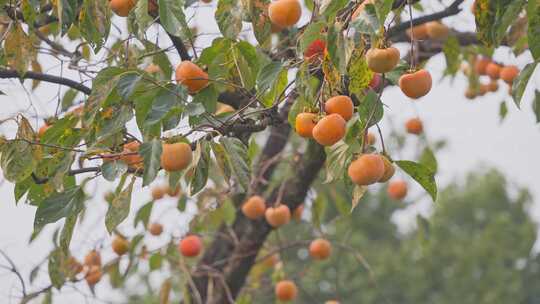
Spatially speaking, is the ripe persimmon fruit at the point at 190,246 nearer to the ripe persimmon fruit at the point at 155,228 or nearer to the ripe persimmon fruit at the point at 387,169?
the ripe persimmon fruit at the point at 155,228

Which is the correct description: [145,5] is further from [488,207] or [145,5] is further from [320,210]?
[488,207]

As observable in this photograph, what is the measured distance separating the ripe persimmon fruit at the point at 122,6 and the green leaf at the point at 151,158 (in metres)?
0.43

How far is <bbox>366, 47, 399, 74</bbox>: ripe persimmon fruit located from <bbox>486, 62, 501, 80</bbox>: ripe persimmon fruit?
167 cm

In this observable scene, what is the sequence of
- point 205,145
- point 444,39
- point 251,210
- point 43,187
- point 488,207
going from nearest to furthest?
point 205,145 → point 43,187 → point 251,210 → point 444,39 → point 488,207

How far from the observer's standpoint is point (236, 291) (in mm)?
2855

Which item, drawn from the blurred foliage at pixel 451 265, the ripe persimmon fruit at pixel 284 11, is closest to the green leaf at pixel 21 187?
the ripe persimmon fruit at pixel 284 11

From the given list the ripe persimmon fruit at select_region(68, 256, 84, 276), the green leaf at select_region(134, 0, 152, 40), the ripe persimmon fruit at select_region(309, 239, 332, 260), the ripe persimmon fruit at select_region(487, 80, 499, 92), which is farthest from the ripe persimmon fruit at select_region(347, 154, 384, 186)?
the ripe persimmon fruit at select_region(487, 80, 499, 92)

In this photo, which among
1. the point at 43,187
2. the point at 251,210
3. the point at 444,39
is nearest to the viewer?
the point at 43,187

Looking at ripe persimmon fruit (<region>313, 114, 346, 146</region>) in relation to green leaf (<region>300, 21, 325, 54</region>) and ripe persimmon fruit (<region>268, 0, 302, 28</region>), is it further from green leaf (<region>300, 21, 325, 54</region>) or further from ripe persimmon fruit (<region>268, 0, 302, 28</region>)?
ripe persimmon fruit (<region>268, 0, 302, 28</region>)

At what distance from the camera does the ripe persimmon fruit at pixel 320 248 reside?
290 cm

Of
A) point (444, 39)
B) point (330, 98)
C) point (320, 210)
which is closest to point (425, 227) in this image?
point (320, 210)

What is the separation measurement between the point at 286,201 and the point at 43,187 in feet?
3.88

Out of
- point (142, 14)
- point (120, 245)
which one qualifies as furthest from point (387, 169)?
point (120, 245)

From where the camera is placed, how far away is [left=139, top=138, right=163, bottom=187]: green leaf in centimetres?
140
